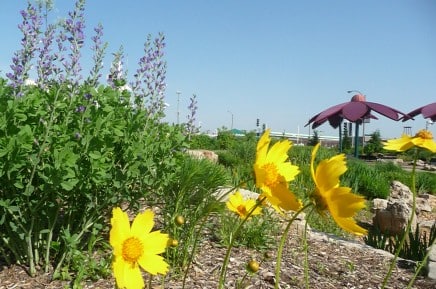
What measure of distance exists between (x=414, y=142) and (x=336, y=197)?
58 centimetres

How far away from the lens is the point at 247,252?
3.27m

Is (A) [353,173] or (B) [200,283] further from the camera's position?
(A) [353,173]

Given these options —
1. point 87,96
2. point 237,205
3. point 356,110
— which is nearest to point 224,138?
point 356,110

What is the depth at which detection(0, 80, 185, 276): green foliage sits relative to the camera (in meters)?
2.26

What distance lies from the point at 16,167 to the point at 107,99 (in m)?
0.67

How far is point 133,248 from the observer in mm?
970

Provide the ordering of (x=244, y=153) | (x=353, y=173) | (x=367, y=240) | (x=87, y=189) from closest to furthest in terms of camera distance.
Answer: (x=87, y=189) < (x=367, y=240) < (x=353, y=173) < (x=244, y=153)

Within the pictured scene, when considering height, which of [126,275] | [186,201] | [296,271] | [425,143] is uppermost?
[425,143]

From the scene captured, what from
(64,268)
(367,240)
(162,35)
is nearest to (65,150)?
(64,268)

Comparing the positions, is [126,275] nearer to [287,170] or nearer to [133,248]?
[133,248]

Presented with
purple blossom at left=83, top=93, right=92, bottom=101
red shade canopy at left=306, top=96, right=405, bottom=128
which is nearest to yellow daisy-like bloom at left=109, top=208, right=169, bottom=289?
purple blossom at left=83, top=93, right=92, bottom=101

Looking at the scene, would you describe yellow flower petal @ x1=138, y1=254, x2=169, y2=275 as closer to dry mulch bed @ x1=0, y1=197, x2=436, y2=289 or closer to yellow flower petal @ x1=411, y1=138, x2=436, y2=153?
yellow flower petal @ x1=411, y1=138, x2=436, y2=153

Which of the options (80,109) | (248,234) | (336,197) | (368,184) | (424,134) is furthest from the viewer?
(368,184)

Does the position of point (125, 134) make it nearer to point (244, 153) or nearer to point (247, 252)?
point (247, 252)
